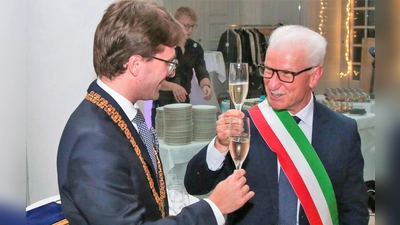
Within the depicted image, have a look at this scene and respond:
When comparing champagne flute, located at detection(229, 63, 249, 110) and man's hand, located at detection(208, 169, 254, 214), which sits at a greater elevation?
champagne flute, located at detection(229, 63, 249, 110)

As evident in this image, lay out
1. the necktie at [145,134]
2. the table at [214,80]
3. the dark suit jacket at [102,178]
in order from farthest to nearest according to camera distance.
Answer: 1. the table at [214,80]
2. the necktie at [145,134]
3. the dark suit jacket at [102,178]

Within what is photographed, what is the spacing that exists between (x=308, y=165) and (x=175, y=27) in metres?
0.78

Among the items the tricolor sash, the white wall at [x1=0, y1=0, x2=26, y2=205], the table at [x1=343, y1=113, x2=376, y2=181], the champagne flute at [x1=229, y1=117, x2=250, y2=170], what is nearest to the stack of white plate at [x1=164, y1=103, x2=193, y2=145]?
the table at [x1=343, y1=113, x2=376, y2=181]

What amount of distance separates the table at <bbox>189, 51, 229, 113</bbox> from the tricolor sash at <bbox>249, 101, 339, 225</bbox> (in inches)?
92.7

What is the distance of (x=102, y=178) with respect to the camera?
964mm

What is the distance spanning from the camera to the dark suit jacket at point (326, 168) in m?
1.64

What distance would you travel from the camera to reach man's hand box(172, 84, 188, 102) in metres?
3.95

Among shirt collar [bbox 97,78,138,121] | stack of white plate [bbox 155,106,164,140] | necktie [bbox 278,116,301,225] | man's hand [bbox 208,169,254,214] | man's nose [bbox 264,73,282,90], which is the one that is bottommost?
stack of white plate [bbox 155,106,164,140]

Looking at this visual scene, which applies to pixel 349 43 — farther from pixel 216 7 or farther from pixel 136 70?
pixel 136 70

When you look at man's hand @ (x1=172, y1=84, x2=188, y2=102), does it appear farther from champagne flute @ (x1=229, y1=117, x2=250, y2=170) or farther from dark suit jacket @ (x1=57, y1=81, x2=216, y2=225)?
dark suit jacket @ (x1=57, y1=81, x2=216, y2=225)

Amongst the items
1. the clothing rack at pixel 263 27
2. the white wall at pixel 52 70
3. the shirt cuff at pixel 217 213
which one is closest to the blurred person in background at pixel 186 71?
the clothing rack at pixel 263 27

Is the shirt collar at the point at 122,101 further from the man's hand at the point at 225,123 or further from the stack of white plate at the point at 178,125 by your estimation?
the stack of white plate at the point at 178,125

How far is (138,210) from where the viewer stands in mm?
1004

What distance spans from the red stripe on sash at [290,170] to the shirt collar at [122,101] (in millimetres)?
668
